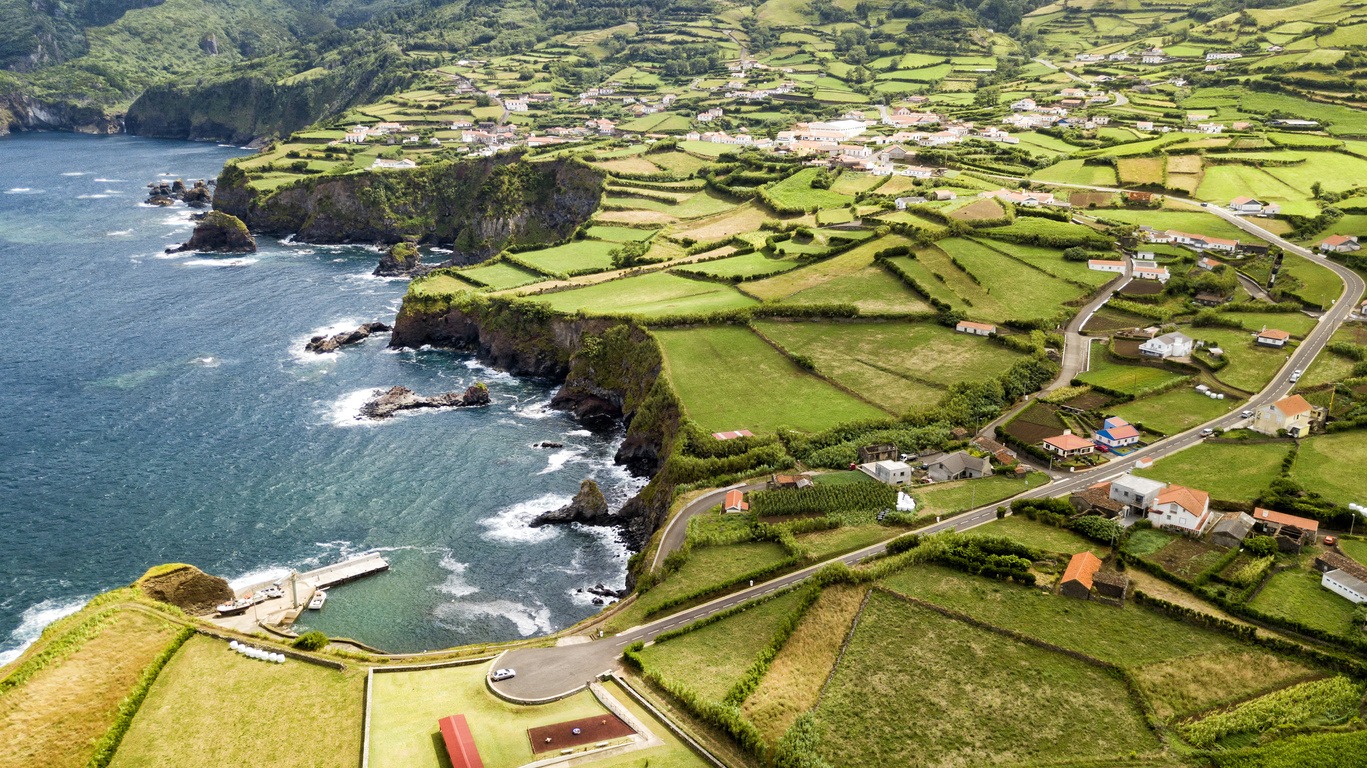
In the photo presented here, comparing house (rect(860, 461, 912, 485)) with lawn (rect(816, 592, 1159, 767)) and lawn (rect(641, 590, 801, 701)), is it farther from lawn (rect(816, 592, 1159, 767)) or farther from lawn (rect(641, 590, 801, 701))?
lawn (rect(816, 592, 1159, 767))

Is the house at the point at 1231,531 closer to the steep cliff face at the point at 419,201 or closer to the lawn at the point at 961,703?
the lawn at the point at 961,703

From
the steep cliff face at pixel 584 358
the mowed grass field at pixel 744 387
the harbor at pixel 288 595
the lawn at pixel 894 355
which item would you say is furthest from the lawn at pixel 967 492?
the harbor at pixel 288 595

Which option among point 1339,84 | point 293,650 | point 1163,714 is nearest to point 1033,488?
point 1163,714

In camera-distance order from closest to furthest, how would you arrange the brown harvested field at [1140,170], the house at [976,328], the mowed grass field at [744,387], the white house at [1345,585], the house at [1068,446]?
the white house at [1345,585]
the house at [1068,446]
the mowed grass field at [744,387]
the house at [976,328]
the brown harvested field at [1140,170]

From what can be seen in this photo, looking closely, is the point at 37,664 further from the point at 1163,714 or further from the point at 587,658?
the point at 1163,714

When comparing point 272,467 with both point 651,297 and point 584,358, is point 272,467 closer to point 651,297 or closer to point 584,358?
point 584,358

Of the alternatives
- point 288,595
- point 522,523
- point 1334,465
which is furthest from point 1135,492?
point 288,595
